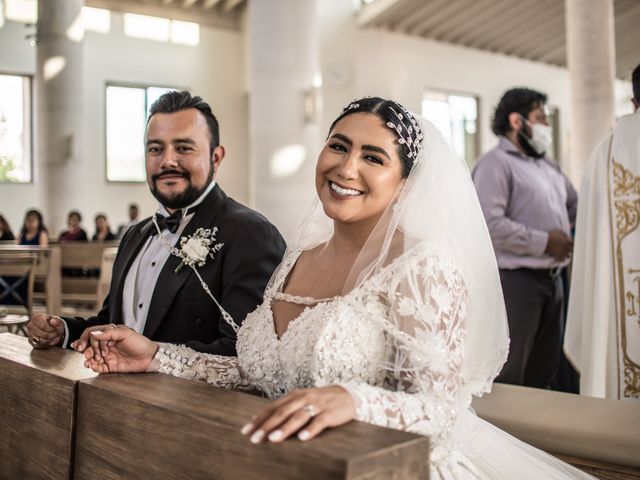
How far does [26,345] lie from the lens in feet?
7.39

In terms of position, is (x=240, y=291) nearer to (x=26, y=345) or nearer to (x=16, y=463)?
(x=26, y=345)

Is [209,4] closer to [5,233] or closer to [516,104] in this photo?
[5,233]

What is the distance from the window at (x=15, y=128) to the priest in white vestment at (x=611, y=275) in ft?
45.5

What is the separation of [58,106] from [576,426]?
12.4 m

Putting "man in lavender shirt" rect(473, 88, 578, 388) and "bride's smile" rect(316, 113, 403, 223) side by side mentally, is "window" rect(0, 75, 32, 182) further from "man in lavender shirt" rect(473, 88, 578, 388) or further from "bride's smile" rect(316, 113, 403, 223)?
"bride's smile" rect(316, 113, 403, 223)

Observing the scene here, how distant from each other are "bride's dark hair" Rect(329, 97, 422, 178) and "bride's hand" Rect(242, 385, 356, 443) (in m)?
0.79

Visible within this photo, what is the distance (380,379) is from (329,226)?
672mm

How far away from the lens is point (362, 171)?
6.11 ft

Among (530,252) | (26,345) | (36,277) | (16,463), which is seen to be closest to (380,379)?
(16,463)

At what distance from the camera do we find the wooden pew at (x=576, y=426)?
204cm

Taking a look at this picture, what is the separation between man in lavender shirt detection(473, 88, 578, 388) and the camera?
3986mm

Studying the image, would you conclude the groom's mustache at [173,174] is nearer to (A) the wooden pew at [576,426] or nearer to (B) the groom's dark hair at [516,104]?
(A) the wooden pew at [576,426]

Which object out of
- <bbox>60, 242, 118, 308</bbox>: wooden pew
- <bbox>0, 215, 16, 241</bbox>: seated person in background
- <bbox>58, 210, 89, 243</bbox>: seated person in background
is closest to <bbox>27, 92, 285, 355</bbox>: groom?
<bbox>60, 242, 118, 308</bbox>: wooden pew

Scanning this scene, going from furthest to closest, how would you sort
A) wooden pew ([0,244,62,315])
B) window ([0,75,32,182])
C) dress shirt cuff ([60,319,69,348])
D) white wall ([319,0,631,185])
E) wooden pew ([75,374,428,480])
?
window ([0,75,32,182]) < white wall ([319,0,631,185]) < wooden pew ([0,244,62,315]) < dress shirt cuff ([60,319,69,348]) < wooden pew ([75,374,428,480])
